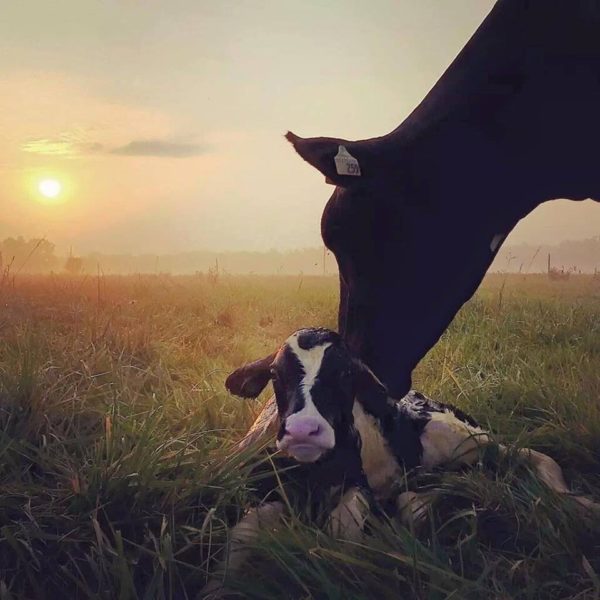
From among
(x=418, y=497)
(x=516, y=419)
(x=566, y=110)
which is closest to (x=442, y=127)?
(x=566, y=110)

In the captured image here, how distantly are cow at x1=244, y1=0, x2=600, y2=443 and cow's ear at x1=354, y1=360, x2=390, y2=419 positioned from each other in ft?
1.27

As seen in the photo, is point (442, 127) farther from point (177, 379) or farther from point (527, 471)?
point (177, 379)

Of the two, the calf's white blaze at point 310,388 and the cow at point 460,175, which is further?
the cow at point 460,175

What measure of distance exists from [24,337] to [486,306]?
14.0ft

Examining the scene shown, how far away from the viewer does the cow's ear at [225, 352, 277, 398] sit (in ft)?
11.1

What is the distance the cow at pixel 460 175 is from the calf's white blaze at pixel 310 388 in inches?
26.9

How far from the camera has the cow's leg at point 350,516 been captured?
8.66 ft

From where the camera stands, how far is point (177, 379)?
16.0 ft

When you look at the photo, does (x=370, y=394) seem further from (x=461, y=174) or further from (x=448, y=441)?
(x=461, y=174)

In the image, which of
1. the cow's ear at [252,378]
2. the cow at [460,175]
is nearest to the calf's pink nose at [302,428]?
the cow's ear at [252,378]

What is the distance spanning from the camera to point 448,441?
3.45 m

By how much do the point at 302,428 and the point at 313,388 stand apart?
0.32 meters

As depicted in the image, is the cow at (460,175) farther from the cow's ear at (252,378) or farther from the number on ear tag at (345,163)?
the cow's ear at (252,378)

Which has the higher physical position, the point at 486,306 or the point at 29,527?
the point at 486,306
